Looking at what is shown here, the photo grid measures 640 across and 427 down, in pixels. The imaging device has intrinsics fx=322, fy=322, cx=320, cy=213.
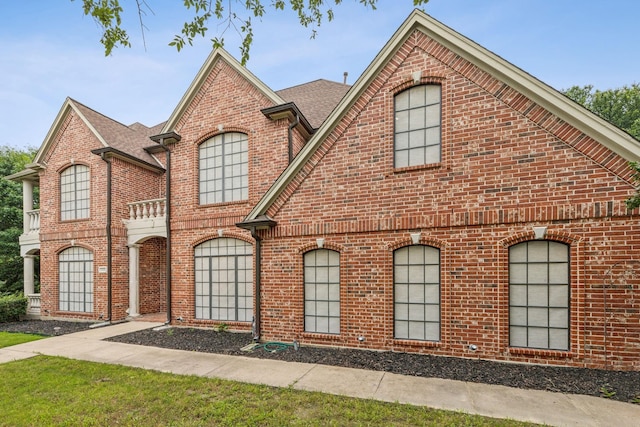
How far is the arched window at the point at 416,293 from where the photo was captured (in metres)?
7.06

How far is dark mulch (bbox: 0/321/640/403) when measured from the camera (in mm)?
5328

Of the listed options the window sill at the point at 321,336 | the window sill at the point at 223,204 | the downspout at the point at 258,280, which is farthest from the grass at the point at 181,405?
the window sill at the point at 223,204

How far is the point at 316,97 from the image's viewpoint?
45.4 feet

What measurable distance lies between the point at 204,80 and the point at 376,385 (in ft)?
35.2

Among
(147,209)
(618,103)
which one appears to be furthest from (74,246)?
(618,103)

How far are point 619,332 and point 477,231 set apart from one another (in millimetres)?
2872

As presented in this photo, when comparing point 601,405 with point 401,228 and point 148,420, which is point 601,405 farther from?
point 148,420

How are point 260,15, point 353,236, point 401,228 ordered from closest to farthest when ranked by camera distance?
point 260,15, point 401,228, point 353,236

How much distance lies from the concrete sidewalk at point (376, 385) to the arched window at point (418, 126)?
14.9ft

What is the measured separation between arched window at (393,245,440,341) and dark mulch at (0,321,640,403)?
55cm

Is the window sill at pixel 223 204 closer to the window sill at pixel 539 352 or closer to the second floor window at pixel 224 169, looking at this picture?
the second floor window at pixel 224 169

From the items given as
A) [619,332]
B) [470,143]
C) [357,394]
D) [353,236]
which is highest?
[470,143]

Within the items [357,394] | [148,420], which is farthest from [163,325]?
[357,394]

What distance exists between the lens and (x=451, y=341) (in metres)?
6.79
